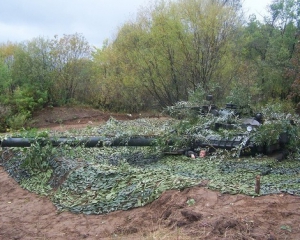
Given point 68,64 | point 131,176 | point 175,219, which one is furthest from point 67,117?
point 175,219

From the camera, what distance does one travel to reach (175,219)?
5.11 meters

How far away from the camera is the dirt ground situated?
4.54 m

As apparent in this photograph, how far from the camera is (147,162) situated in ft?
31.8

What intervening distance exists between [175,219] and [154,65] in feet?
52.1

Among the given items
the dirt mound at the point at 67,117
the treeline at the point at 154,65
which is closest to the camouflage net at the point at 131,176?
the treeline at the point at 154,65

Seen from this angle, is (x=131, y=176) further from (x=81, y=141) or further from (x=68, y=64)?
(x=68, y=64)

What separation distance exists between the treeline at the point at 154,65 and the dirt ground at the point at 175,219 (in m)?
10.8

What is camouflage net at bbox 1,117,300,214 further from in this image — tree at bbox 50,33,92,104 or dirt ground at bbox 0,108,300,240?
tree at bbox 50,33,92,104

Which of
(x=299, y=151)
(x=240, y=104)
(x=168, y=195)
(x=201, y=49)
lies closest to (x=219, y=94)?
(x=201, y=49)

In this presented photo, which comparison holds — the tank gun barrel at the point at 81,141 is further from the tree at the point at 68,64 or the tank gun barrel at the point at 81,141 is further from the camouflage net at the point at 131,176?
the tree at the point at 68,64

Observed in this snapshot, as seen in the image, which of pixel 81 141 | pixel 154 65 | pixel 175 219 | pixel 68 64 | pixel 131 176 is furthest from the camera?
pixel 68 64

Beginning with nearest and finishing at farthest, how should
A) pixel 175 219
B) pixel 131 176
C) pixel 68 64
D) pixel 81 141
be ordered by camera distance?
pixel 175 219
pixel 131 176
pixel 81 141
pixel 68 64

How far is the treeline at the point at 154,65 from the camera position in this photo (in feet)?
63.1

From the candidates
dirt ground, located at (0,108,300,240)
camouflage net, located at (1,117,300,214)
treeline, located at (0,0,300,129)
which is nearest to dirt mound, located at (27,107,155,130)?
treeline, located at (0,0,300,129)
